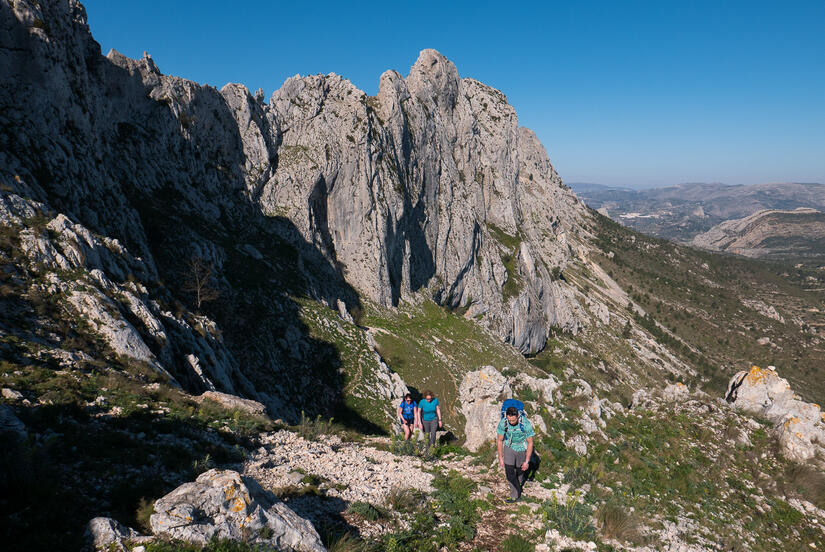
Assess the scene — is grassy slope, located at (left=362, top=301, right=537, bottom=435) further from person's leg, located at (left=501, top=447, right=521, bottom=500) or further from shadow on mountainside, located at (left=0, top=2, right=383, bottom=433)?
person's leg, located at (left=501, top=447, right=521, bottom=500)

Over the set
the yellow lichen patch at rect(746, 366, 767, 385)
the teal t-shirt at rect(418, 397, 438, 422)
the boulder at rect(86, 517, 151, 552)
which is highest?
the boulder at rect(86, 517, 151, 552)

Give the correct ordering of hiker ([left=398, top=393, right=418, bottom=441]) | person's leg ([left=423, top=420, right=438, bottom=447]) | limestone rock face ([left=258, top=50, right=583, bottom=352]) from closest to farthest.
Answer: person's leg ([left=423, top=420, right=438, bottom=447])
hiker ([left=398, top=393, right=418, bottom=441])
limestone rock face ([left=258, top=50, right=583, bottom=352])

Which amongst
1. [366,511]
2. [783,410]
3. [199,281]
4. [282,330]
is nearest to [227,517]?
[366,511]

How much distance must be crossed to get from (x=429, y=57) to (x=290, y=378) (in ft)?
287

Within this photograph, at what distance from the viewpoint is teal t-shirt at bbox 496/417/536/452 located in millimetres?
11484

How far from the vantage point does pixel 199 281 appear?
3192 cm

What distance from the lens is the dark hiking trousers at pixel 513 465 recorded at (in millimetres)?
11633

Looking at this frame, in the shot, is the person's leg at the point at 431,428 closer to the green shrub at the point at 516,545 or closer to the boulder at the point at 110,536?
the green shrub at the point at 516,545

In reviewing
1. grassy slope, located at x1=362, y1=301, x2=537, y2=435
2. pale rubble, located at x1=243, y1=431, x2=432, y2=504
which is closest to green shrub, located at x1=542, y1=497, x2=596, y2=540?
pale rubble, located at x1=243, y1=431, x2=432, y2=504

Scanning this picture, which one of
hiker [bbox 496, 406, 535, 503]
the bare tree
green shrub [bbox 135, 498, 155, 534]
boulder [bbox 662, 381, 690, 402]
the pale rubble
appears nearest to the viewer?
green shrub [bbox 135, 498, 155, 534]

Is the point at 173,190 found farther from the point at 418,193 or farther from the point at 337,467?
the point at 337,467

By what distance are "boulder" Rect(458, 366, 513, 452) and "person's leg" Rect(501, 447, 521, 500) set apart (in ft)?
17.5

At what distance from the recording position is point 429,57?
3610 inches

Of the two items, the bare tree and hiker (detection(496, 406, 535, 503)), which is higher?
the bare tree
